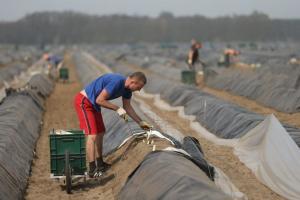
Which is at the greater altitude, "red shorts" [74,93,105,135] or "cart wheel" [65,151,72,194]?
"red shorts" [74,93,105,135]

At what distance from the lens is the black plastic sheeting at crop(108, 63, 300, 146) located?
10547 millimetres

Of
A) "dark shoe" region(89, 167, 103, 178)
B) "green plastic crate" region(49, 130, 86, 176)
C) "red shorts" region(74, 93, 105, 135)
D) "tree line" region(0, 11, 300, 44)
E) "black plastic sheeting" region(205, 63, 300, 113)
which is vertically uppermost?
"red shorts" region(74, 93, 105, 135)

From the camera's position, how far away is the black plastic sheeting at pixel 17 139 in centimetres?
700

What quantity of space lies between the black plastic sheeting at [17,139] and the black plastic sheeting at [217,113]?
4.17 metres

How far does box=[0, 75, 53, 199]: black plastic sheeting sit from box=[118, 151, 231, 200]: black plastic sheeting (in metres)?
1.64

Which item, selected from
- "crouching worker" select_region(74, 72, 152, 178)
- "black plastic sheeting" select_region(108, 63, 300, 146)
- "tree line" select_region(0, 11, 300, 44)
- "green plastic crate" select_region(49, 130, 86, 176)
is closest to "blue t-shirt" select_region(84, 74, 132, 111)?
"crouching worker" select_region(74, 72, 152, 178)

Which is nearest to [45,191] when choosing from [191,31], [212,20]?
[191,31]

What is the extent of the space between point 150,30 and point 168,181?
5309 inches

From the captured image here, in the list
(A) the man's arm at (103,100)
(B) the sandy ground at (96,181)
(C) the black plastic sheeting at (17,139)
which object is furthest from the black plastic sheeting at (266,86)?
(A) the man's arm at (103,100)

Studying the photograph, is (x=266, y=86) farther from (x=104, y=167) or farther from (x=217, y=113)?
(x=104, y=167)

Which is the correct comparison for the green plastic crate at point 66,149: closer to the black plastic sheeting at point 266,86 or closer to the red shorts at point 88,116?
the red shorts at point 88,116

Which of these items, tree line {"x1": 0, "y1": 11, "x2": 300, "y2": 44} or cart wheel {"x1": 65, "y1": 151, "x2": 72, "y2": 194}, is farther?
tree line {"x1": 0, "y1": 11, "x2": 300, "y2": 44}

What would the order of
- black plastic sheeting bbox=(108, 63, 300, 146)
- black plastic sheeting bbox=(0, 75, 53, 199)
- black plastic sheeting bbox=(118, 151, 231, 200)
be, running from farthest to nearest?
black plastic sheeting bbox=(108, 63, 300, 146)
black plastic sheeting bbox=(0, 75, 53, 199)
black plastic sheeting bbox=(118, 151, 231, 200)

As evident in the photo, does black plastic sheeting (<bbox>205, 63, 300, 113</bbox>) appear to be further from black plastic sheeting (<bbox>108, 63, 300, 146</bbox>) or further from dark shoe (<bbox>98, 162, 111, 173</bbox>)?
dark shoe (<bbox>98, 162, 111, 173</bbox>)
